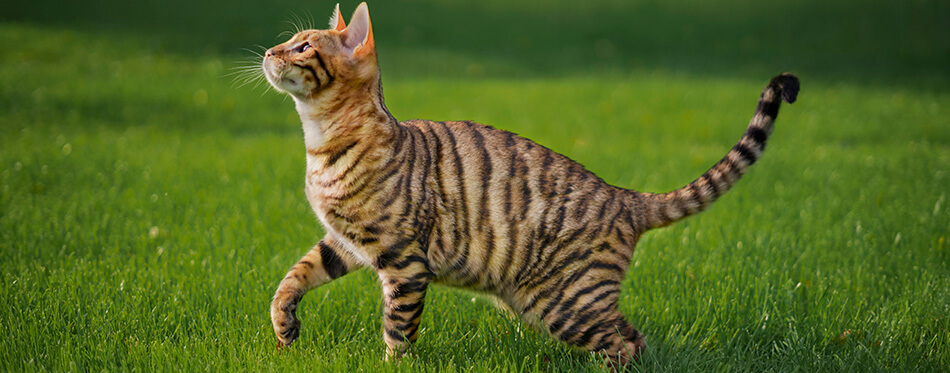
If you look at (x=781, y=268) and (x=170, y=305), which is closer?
(x=170, y=305)

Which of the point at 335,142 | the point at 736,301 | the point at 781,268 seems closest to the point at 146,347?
the point at 335,142

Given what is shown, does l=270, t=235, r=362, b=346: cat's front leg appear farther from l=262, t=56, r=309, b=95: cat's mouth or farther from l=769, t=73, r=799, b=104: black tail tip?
l=769, t=73, r=799, b=104: black tail tip

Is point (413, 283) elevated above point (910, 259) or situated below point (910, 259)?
above

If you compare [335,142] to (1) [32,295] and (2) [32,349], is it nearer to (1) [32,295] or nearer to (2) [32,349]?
(2) [32,349]

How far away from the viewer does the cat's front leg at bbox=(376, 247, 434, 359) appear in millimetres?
3525

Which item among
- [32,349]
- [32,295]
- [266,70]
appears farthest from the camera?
[32,295]

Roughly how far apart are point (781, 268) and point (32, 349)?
16.0 feet

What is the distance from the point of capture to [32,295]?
438cm

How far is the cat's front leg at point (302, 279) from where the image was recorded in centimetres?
381

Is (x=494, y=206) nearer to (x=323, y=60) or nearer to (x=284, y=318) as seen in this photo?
(x=323, y=60)

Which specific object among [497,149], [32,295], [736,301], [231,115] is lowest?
[231,115]

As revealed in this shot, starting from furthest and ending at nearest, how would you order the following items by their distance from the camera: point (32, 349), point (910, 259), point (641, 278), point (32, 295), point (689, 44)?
point (689, 44), point (910, 259), point (641, 278), point (32, 295), point (32, 349)

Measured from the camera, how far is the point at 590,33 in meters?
21.2

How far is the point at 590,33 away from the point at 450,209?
1843 cm
